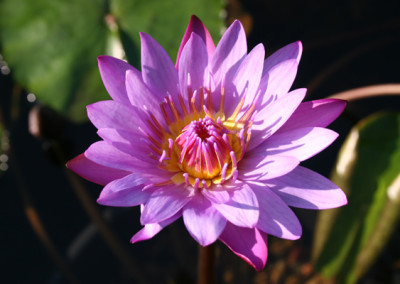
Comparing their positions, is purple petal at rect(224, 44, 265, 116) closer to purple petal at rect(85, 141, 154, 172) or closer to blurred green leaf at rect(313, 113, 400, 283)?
purple petal at rect(85, 141, 154, 172)

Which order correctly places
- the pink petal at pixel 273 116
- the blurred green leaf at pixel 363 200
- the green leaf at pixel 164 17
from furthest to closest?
the green leaf at pixel 164 17
the blurred green leaf at pixel 363 200
the pink petal at pixel 273 116

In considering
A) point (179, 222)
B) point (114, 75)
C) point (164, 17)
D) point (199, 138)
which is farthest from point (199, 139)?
point (179, 222)

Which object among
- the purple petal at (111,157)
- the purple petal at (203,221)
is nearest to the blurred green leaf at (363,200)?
the purple petal at (203,221)

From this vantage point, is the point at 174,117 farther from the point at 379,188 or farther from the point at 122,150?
the point at 379,188

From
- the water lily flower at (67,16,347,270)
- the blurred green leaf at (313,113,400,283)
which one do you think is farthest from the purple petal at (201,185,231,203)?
the blurred green leaf at (313,113,400,283)

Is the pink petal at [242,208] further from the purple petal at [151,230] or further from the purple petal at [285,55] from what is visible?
the purple petal at [285,55]

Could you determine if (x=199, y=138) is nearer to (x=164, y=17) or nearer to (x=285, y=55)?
(x=285, y=55)

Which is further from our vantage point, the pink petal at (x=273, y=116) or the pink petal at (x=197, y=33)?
the pink petal at (x=197, y=33)

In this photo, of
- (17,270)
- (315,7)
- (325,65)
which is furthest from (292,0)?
(17,270)
